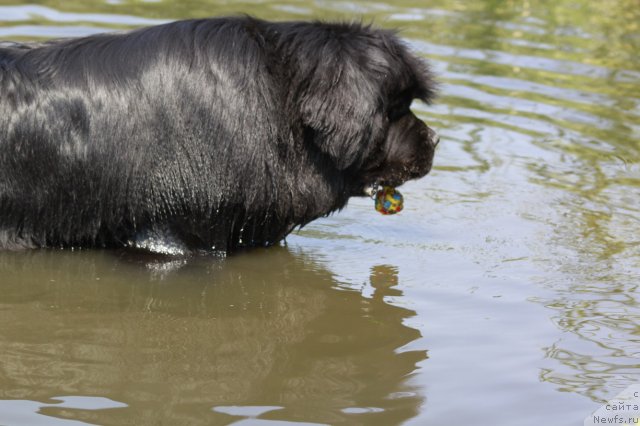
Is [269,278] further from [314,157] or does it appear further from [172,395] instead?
[172,395]

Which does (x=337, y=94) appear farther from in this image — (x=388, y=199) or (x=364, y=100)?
(x=388, y=199)

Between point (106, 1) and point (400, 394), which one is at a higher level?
point (106, 1)

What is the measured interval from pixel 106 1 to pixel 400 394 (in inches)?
332

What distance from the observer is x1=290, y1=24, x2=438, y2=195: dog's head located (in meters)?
6.36

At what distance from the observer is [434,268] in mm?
6590

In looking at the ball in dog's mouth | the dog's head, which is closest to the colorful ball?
the ball in dog's mouth

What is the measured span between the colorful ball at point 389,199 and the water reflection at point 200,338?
61cm

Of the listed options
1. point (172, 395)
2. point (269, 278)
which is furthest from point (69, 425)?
point (269, 278)

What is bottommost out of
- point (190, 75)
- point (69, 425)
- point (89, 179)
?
point (69, 425)

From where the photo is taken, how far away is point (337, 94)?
6344mm

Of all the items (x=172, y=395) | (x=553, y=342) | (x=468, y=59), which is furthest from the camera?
(x=468, y=59)

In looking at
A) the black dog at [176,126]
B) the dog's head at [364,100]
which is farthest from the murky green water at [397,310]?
the dog's head at [364,100]

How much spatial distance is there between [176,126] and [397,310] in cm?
166

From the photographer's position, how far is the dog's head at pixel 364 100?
6.36 meters
